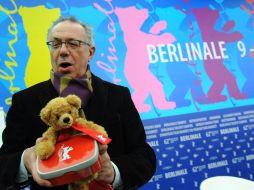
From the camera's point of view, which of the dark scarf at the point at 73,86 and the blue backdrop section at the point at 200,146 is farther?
the blue backdrop section at the point at 200,146

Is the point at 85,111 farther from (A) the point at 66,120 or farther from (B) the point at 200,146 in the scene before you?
(B) the point at 200,146

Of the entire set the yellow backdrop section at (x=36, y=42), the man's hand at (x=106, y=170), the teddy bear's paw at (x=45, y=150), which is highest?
the yellow backdrop section at (x=36, y=42)

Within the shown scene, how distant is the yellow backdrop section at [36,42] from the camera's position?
2008 millimetres

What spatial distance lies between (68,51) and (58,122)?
0.43 m

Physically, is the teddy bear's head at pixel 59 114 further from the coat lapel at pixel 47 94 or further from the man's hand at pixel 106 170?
the coat lapel at pixel 47 94

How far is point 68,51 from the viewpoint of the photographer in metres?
1.26

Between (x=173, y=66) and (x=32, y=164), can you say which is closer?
(x=32, y=164)

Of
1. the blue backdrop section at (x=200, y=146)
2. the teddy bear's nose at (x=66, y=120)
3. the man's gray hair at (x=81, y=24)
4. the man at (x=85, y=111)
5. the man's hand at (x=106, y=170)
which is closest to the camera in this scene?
the teddy bear's nose at (x=66, y=120)

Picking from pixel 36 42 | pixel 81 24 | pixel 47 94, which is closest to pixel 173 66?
pixel 36 42

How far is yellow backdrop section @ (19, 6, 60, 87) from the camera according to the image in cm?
201

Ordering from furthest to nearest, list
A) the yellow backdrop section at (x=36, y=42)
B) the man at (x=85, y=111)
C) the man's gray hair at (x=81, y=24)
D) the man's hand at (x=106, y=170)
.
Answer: the yellow backdrop section at (x=36, y=42) < the man's gray hair at (x=81, y=24) < the man at (x=85, y=111) < the man's hand at (x=106, y=170)

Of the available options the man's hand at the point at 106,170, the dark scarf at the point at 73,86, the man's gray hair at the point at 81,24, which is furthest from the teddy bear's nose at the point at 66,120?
the man's gray hair at the point at 81,24

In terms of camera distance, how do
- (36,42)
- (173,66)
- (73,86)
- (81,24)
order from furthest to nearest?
(173,66) < (36,42) < (81,24) < (73,86)

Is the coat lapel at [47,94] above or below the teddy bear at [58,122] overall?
above
